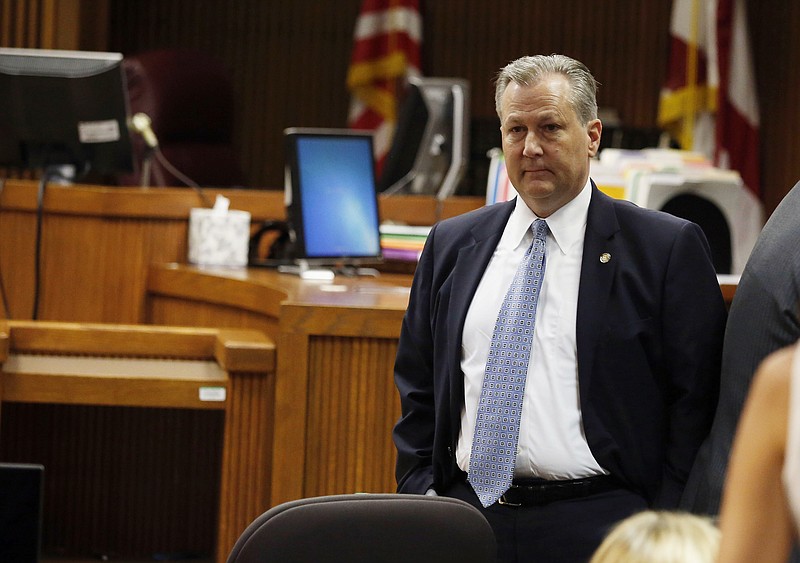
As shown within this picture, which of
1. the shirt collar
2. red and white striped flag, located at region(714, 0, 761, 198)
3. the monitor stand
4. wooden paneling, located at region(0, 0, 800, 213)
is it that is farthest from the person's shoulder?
wooden paneling, located at region(0, 0, 800, 213)

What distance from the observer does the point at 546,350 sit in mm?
2066

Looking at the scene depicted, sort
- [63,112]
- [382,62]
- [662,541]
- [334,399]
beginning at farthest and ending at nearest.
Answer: [382,62]
[63,112]
[334,399]
[662,541]

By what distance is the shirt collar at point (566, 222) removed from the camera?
83.4 inches

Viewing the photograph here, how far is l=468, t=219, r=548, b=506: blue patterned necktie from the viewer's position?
2016 mm

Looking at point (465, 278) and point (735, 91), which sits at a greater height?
point (735, 91)

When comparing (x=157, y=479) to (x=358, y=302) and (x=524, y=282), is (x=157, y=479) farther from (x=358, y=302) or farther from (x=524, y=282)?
(x=524, y=282)

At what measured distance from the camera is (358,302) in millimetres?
2959

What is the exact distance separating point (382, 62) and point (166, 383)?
4.83 metres

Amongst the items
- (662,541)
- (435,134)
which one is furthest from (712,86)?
(662,541)

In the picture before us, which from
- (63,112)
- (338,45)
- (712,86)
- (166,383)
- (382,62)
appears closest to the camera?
(166,383)

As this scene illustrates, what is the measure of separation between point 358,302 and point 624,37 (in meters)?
5.59

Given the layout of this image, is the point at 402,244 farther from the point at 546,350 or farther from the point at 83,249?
the point at 546,350

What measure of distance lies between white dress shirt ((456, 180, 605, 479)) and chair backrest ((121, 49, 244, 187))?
3.62 metres

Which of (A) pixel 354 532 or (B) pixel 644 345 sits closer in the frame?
(A) pixel 354 532
